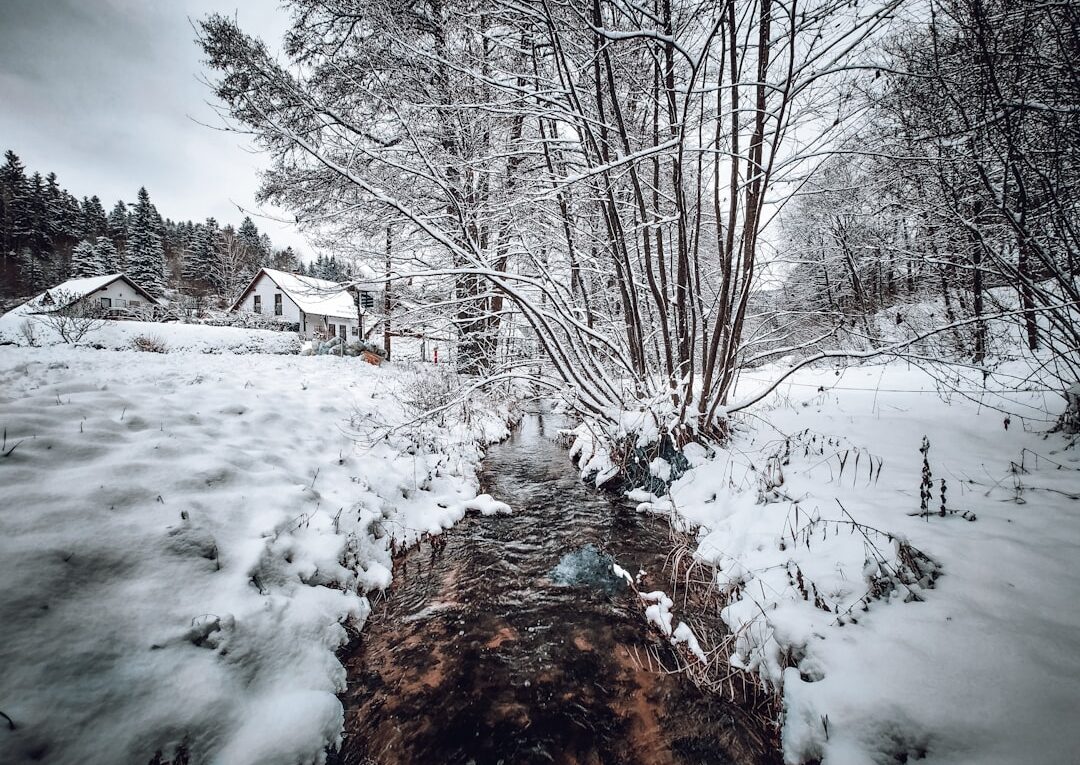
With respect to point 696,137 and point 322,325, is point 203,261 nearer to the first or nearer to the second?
point 322,325

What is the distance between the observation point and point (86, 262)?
37.2 metres

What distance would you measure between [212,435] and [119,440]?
708mm

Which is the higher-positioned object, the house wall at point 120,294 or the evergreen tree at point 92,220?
the evergreen tree at point 92,220

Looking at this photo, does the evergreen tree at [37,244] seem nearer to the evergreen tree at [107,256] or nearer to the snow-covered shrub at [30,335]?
the evergreen tree at [107,256]

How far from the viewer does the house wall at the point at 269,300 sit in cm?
3380

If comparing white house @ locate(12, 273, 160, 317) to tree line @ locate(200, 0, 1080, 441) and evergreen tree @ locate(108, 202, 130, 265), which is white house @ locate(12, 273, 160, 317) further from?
tree line @ locate(200, 0, 1080, 441)

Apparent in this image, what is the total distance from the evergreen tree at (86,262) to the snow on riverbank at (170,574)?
171 feet

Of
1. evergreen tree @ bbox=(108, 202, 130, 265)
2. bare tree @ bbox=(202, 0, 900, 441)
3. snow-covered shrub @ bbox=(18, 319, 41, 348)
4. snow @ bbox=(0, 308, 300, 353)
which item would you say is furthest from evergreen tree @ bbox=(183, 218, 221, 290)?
bare tree @ bbox=(202, 0, 900, 441)

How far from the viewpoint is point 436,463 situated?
5.40 m

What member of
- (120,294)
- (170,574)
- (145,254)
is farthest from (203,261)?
(170,574)

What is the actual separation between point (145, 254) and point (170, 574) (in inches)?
2306

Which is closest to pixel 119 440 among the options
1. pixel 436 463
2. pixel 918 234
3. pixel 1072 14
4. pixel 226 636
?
pixel 226 636

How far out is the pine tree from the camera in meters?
Answer: 40.2

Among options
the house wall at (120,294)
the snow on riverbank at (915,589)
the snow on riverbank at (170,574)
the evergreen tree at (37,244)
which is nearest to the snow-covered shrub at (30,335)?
the snow on riverbank at (170,574)
